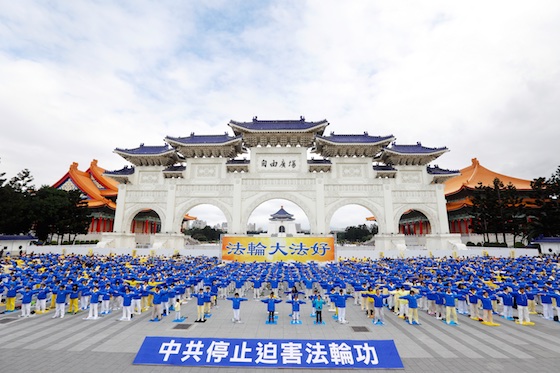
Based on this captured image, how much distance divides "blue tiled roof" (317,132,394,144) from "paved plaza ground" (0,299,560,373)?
759 inches

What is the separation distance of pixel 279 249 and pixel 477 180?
86.9 feet

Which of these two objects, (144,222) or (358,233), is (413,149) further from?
(144,222)

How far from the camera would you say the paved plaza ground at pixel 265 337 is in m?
5.31

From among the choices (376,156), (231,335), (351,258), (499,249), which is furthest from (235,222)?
(499,249)

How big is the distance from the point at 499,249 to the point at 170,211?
29.3 metres

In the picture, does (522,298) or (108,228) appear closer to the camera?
(522,298)

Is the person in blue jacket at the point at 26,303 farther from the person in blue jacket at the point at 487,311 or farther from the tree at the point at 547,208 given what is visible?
the tree at the point at 547,208

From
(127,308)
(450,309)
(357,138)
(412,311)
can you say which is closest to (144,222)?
(357,138)

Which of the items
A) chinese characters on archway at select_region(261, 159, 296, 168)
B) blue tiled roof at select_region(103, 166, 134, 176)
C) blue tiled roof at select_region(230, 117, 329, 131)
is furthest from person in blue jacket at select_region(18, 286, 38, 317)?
blue tiled roof at select_region(103, 166, 134, 176)

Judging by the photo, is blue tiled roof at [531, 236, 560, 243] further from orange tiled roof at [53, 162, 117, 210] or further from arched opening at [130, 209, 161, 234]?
arched opening at [130, 209, 161, 234]

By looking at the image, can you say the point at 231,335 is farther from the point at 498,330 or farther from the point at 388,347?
the point at 498,330

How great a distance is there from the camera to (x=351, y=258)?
74.5 ft

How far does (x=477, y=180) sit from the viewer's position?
32.7 meters

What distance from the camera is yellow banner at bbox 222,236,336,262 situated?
2156 cm
